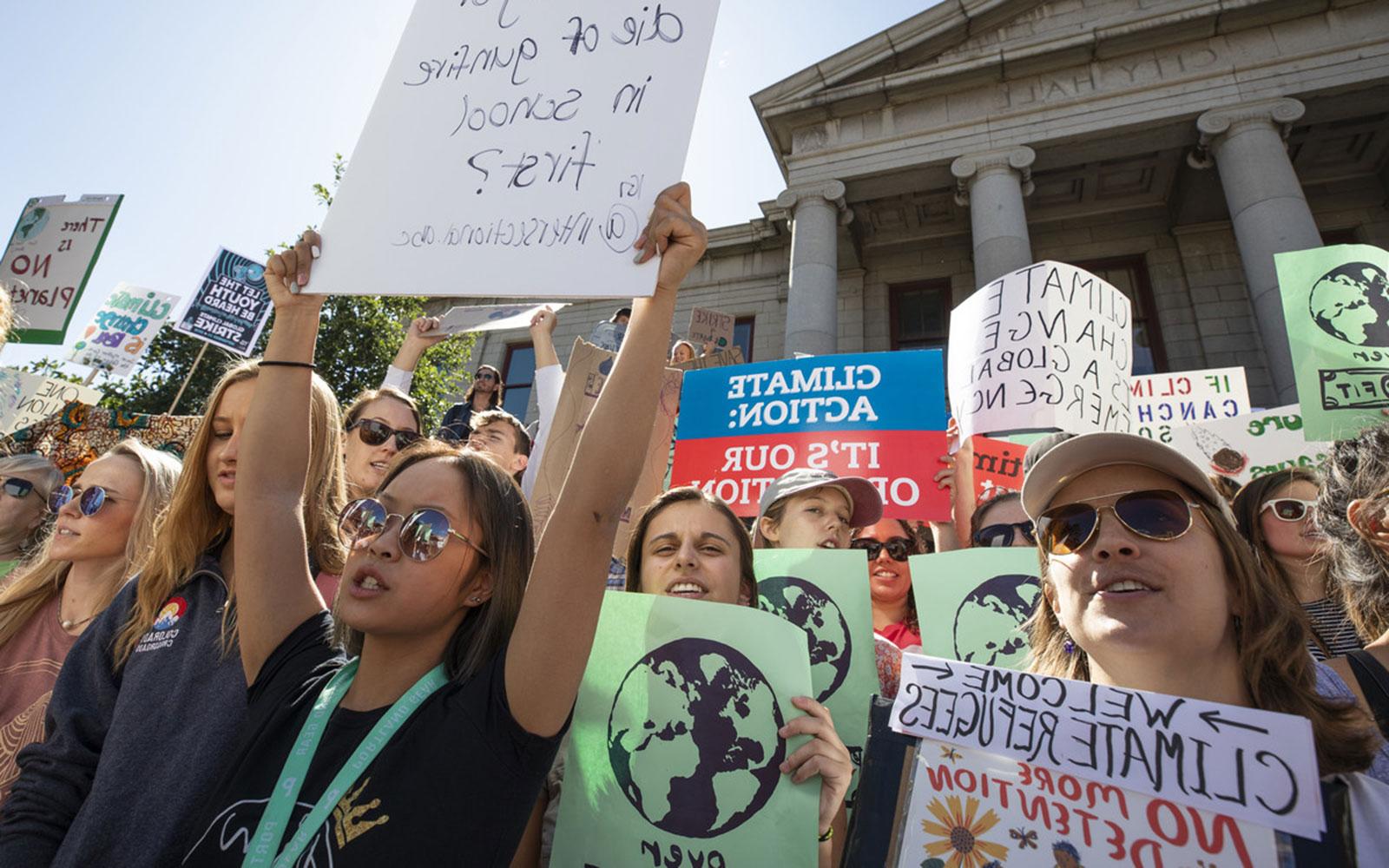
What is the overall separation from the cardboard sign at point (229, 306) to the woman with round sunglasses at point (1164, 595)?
390 inches

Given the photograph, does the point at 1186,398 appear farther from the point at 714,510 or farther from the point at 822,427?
the point at 714,510

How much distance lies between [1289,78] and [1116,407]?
408 inches

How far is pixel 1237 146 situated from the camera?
387 inches

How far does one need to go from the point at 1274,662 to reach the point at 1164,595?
234 millimetres

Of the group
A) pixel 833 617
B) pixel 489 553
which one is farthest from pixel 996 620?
pixel 489 553

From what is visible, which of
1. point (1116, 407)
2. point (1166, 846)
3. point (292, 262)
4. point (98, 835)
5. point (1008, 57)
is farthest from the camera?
point (1008, 57)

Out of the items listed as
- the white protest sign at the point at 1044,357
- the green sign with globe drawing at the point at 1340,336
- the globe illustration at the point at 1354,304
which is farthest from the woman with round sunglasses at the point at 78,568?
the globe illustration at the point at 1354,304

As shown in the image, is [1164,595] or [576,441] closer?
[1164,595]

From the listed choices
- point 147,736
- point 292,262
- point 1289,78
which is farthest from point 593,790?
point 1289,78

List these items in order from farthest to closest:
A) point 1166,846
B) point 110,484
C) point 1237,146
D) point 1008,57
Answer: point 1008,57 → point 1237,146 → point 110,484 → point 1166,846

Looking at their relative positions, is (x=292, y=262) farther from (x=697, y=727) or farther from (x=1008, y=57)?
(x=1008, y=57)

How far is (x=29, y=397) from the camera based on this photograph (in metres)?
7.72

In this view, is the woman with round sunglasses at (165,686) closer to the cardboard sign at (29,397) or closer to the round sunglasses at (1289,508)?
the round sunglasses at (1289,508)

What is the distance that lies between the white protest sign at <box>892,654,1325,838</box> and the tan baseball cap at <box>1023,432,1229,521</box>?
0.53 metres
